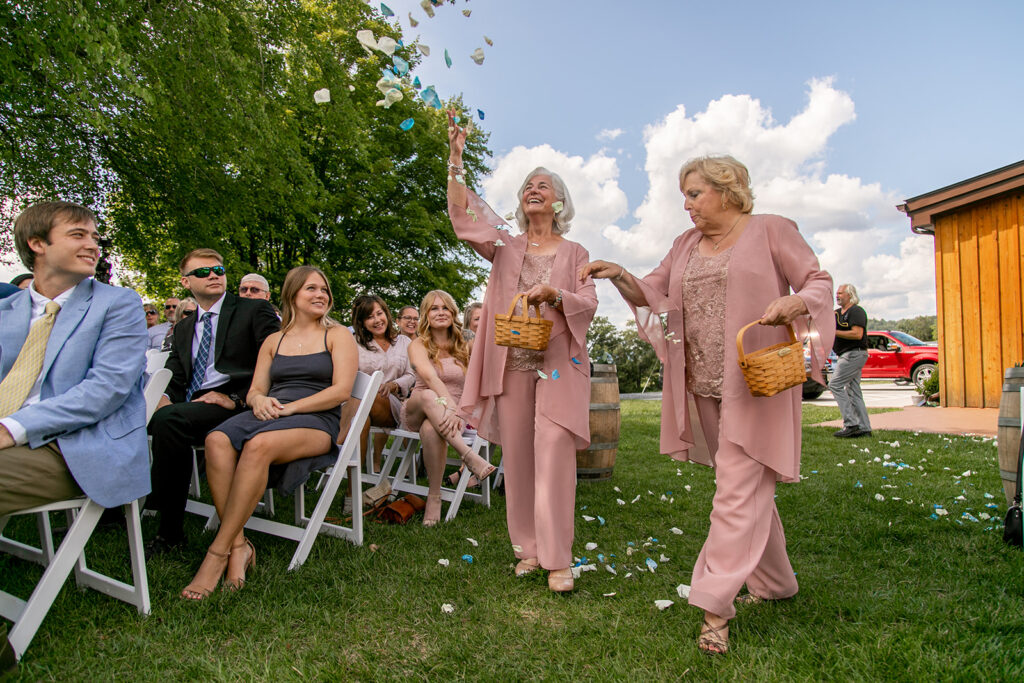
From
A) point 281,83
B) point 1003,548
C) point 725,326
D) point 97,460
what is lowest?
point 1003,548

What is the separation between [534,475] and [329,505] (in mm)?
1129

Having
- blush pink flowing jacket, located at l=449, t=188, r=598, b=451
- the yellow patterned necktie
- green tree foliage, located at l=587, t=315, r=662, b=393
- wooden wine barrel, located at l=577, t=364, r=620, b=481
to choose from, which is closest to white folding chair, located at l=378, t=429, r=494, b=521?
wooden wine barrel, located at l=577, t=364, r=620, b=481

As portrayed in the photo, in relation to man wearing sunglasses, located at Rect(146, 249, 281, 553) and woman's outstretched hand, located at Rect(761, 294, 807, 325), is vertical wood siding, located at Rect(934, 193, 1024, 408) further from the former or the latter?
man wearing sunglasses, located at Rect(146, 249, 281, 553)

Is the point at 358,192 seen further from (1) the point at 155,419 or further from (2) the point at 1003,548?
(2) the point at 1003,548

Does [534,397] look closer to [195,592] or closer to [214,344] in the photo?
[195,592]

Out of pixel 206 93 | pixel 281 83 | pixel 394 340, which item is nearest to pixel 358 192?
pixel 281 83

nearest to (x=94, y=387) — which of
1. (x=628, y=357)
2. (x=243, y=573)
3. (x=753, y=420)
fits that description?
(x=243, y=573)

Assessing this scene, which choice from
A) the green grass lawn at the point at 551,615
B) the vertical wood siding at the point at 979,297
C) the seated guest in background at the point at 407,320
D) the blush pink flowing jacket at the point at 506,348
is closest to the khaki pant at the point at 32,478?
the green grass lawn at the point at 551,615

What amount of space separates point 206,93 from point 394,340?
5349 mm

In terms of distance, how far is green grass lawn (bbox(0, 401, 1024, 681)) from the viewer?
2219 mm

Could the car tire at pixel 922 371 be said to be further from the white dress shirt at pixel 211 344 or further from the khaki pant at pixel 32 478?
the khaki pant at pixel 32 478

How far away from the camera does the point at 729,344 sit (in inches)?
99.3

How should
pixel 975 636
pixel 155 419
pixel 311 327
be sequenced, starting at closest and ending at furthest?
1. pixel 975 636
2. pixel 155 419
3. pixel 311 327

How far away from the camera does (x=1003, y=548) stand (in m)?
3.38
